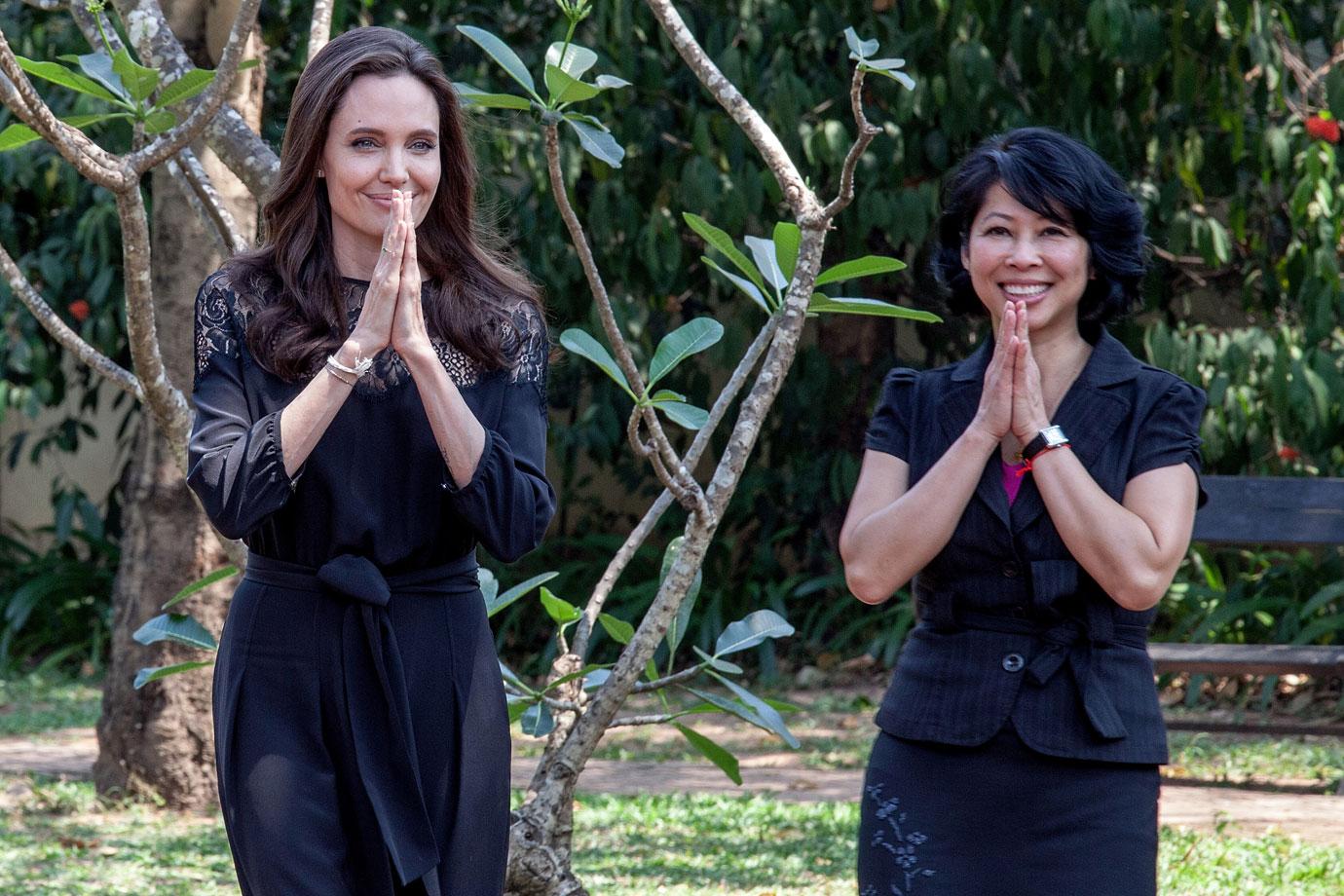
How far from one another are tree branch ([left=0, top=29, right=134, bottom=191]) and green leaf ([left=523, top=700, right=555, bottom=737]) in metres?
1.18

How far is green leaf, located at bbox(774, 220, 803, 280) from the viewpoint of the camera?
9.89 ft

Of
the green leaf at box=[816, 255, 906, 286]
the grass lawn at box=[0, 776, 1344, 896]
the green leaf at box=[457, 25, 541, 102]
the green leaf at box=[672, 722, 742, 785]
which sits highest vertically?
the green leaf at box=[457, 25, 541, 102]

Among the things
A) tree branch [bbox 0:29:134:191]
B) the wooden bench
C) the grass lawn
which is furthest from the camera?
the wooden bench

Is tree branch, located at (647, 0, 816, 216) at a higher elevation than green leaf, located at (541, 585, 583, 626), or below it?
higher

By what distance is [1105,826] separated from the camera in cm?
221

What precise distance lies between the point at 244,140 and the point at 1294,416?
453cm

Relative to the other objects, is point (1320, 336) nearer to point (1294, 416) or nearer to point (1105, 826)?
point (1294, 416)

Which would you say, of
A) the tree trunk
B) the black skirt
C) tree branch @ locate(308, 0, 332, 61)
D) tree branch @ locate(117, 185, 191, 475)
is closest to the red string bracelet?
the black skirt

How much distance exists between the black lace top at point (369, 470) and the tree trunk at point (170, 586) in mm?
3024

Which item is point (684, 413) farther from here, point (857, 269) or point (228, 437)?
point (228, 437)

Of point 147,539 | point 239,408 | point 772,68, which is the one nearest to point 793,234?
point 239,408

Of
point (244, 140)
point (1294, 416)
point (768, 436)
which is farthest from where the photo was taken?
point (768, 436)

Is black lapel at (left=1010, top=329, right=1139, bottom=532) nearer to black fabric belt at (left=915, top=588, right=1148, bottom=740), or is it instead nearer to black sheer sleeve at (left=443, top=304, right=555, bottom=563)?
black fabric belt at (left=915, top=588, right=1148, bottom=740)

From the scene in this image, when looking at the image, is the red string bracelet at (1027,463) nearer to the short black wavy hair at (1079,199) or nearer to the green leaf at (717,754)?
the short black wavy hair at (1079,199)
